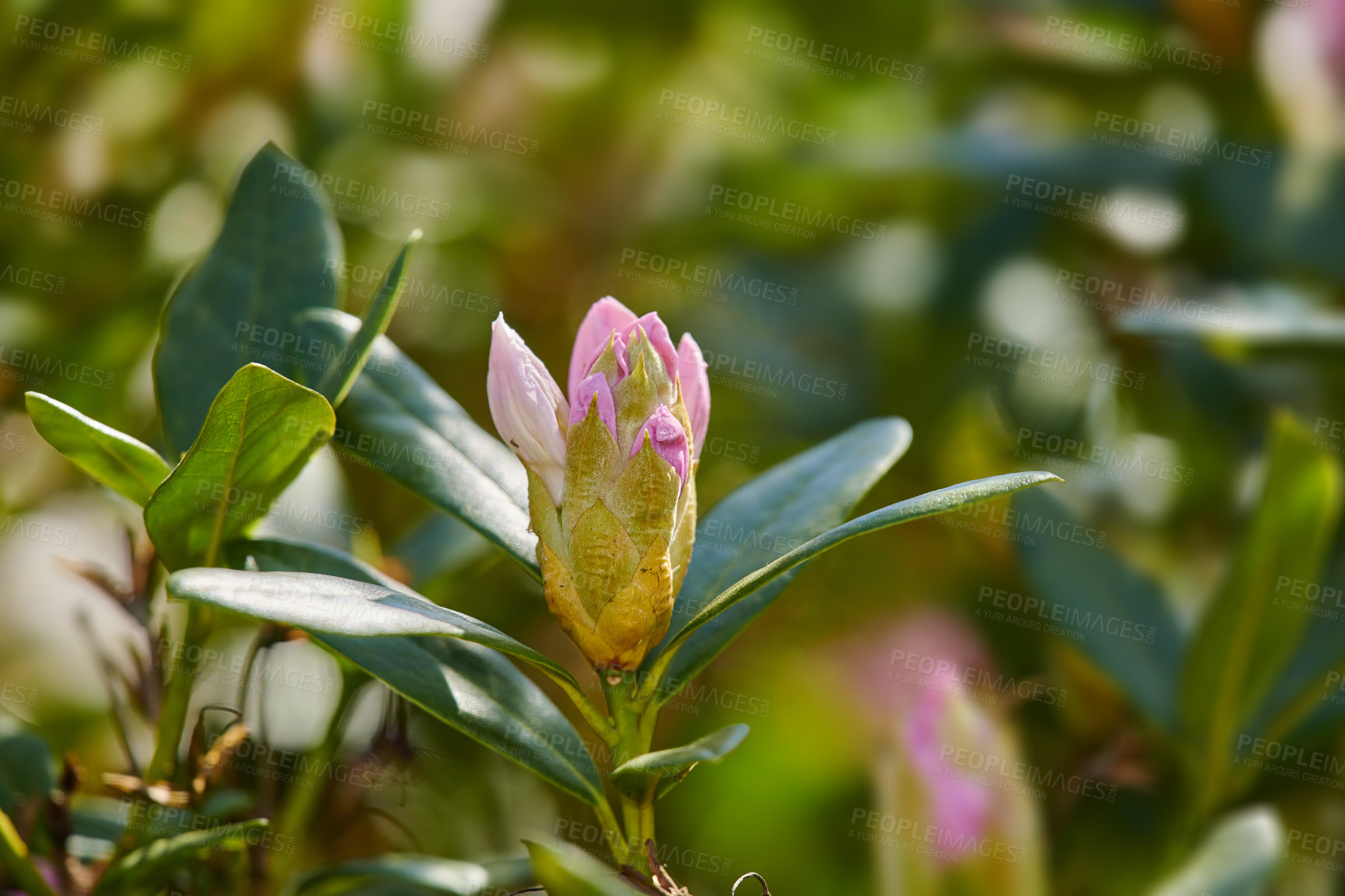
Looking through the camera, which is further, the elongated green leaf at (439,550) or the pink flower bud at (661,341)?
the elongated green leaf at (439,550)

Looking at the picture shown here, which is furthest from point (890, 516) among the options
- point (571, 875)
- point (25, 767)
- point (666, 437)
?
point (25, 767)

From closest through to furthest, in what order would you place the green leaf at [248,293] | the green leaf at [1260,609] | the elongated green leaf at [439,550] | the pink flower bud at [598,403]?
the pink flower bud at [598,403]
the green leaf at [248,293]
the elongated green leaf at [439,550]
the green leaf at [1260,609]

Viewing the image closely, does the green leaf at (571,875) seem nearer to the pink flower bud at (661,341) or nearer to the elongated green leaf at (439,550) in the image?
A: the pink flower bud at (661,341)

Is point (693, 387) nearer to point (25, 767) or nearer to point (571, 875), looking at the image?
point (571, 875)

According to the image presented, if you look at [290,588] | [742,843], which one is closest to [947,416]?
[742,843]

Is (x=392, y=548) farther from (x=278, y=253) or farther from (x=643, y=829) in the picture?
(x=643, y=829)

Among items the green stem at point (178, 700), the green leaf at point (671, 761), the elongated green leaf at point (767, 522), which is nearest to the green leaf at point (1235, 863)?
the elongated green leaf at point (767, 522)

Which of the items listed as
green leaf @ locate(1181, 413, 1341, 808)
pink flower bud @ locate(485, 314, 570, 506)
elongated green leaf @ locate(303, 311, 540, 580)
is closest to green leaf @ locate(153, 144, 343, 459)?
elongated green leaf @ locate(303, 311, 540, 580)

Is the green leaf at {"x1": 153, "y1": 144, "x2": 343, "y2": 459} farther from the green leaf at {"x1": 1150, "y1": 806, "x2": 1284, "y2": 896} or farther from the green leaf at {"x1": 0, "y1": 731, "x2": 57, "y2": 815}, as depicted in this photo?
the green leaf at {"x1": 1150, "y1": 806, "x2": 1284, "y2": 896}
